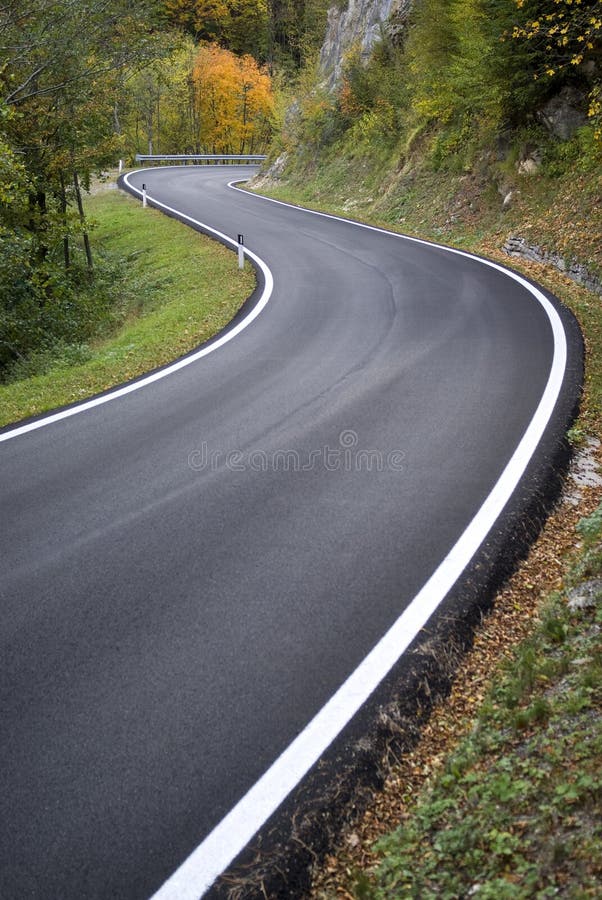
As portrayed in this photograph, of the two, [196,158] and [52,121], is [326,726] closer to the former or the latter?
[52,121]

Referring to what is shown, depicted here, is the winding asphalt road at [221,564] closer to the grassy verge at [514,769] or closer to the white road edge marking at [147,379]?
the white road edge marking at [147,379]

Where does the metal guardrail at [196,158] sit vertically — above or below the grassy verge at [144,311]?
above

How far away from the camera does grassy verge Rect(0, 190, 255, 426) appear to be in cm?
966

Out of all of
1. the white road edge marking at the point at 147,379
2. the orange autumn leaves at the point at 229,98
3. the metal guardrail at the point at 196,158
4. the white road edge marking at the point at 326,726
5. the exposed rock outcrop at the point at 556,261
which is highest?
the orange autumn leaves at the point at 229,98

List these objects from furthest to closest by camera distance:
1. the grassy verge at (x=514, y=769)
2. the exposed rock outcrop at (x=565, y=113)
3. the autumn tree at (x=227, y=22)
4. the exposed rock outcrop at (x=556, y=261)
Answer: the autumn tree at (x=227, y=22) → the exposed rock outcrop at (x=565, y=113) → the exposed rock outcrop at (x=556, y=261) → the grassy verge at (x=514, y=769)

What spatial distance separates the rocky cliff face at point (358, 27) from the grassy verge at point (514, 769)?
28681 millimetres

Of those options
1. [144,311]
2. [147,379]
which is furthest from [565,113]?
[147,379]

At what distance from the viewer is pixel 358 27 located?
3322cm

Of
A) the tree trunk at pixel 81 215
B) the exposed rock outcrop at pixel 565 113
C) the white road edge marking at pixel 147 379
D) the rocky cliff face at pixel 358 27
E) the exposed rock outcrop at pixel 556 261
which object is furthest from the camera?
the rocky cliff face at pixel 358 27

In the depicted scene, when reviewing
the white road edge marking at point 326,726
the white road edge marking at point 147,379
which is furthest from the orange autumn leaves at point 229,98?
the white road edge marking at point 326,726

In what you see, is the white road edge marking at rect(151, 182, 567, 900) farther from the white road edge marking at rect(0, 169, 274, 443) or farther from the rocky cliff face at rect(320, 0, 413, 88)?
the rocky cliff face at rect(320, 0, 413, 88)

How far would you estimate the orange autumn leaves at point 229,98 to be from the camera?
54.4 meters

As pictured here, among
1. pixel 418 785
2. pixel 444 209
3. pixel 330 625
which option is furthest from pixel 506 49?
pixel 418 785

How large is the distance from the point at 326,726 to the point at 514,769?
1065mm
